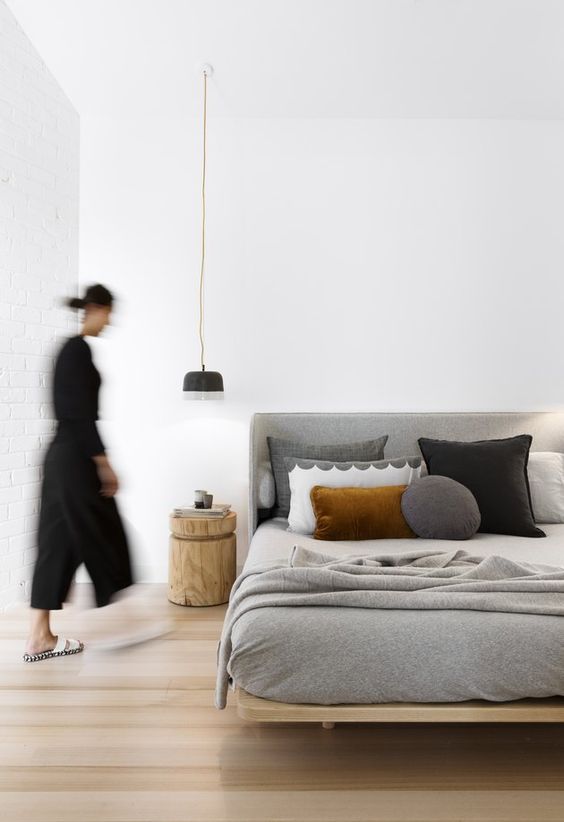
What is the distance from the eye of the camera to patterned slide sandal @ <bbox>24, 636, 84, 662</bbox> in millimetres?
2838

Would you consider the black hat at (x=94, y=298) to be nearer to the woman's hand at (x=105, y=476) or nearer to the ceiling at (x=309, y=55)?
the woman's hand at (x=105, y=476)

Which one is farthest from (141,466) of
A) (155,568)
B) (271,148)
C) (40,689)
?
(271,148)

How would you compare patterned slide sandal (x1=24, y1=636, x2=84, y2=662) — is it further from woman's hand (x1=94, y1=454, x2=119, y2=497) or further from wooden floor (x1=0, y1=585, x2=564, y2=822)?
woman's hand (x1=94, y1=454, x2=119, y2=497)

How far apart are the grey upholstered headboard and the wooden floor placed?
1.69 metres

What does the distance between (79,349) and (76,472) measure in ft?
1.76

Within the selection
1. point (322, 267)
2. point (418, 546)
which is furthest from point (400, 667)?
point (322, 267)

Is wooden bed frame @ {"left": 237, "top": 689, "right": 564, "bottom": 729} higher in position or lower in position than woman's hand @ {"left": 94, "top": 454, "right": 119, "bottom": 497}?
lower

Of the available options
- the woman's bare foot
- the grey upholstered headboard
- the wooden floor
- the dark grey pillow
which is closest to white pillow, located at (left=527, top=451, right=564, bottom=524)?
the dark grey pillow

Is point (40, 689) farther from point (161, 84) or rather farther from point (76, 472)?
point (161, 84)

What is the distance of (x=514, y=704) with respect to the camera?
6.39 ft

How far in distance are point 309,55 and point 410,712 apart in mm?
3207

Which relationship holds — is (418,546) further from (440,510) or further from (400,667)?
(400,667)

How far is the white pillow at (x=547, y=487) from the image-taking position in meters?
3.51

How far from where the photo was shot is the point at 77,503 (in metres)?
2.79
